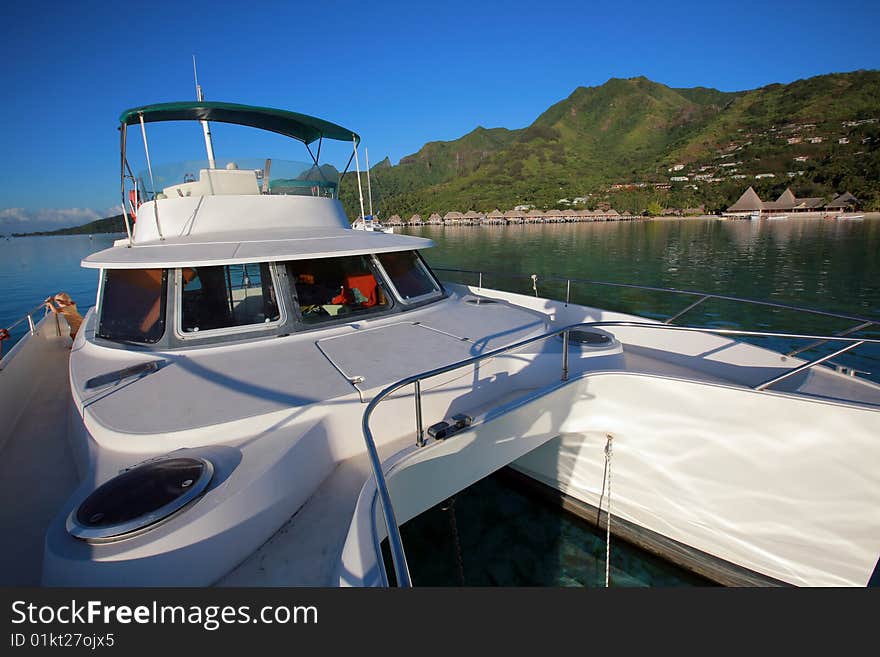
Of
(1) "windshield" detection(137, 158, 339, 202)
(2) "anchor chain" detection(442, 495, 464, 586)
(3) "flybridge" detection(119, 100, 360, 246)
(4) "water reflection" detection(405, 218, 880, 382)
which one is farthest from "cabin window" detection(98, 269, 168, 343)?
(4) "water reflection" detection(405, 218, 880, 382)

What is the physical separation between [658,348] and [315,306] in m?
4.74

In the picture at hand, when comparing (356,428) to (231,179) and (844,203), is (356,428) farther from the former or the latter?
(844,203)

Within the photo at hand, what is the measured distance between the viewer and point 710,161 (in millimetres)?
134500

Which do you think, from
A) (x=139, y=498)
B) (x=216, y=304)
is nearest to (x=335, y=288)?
(x=216, y=304)

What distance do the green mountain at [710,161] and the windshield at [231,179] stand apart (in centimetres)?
7969

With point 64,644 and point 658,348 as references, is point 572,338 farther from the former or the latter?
point 64,644

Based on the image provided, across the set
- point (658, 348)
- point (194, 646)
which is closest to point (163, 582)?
point (194, 646)

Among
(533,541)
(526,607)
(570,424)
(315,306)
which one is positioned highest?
(315,306)

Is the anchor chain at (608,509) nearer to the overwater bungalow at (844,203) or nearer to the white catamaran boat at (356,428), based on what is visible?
the white catamaran boat at (356,428)

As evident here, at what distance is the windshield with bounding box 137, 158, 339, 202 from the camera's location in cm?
640

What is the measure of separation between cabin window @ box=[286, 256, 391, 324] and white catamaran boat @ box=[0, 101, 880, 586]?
0.08ft

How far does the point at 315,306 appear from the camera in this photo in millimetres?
4633

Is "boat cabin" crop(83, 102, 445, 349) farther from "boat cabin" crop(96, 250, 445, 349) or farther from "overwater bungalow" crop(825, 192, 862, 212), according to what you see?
"overwater bungalow" crop(825, 192, 862, 212)

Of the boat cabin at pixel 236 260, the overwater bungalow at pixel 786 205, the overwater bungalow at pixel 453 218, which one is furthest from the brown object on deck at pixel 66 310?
the overwater bungalow at pixel 453 218
